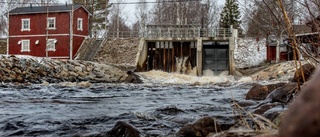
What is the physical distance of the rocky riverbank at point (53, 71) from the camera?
1906cm

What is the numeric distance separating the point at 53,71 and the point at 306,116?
70.6 ft

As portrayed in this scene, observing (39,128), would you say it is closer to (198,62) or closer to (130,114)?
(130,114)

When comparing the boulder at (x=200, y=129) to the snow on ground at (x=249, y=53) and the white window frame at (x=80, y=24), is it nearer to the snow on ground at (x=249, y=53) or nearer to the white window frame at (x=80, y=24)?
the snow on ground at (x=249, y=53)

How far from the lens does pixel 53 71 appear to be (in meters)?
21.6

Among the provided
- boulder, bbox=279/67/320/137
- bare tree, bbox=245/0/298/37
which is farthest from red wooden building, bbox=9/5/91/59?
boulder, bbox=279/67/320/137

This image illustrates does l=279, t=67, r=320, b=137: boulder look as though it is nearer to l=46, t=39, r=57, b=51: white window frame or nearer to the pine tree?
l=46, t=39, r=57, b=51: white window frame

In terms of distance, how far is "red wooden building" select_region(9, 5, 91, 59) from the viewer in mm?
33281

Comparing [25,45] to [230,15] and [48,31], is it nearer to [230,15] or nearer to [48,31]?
[48,31]

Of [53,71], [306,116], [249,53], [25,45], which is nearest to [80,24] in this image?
[25,45]

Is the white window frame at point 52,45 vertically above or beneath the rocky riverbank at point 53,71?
above

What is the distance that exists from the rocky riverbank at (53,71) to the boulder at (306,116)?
1818 cm

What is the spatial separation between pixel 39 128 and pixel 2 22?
54411 millimetres

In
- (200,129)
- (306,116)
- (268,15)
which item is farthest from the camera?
(200,129)

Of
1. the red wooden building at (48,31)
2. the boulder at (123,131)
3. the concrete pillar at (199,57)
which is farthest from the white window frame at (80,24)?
the boulder at (123,131)
